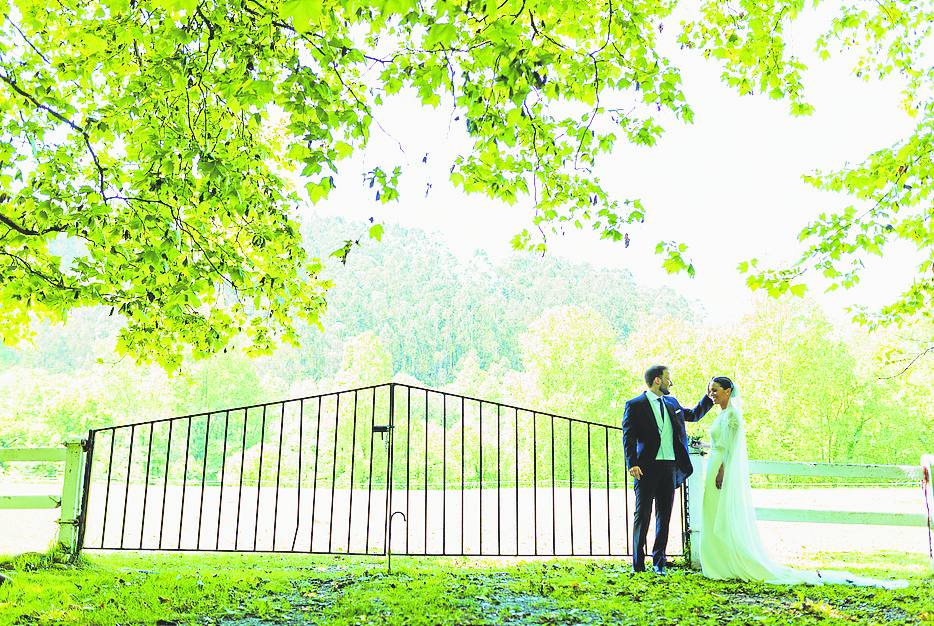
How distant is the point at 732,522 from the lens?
646 centimetres

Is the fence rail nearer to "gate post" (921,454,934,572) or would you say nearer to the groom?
the groom

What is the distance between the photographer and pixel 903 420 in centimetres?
3541

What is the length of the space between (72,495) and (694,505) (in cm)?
657

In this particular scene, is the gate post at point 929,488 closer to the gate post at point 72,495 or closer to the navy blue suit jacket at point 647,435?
the navy blue suit jacket at point 647,435

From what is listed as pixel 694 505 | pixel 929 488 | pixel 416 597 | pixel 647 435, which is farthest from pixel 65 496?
pixel 929 488

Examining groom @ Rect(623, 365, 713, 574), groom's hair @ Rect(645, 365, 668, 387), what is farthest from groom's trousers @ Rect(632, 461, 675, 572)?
groom's hair @ Rect(645, 365, 668, 387)

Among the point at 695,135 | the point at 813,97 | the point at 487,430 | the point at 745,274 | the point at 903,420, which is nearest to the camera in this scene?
the point at 745,274

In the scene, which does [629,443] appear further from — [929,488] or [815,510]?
[929,488]

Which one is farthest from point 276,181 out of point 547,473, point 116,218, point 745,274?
point 547,473

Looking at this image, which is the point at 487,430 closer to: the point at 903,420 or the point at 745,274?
the point at 903,420

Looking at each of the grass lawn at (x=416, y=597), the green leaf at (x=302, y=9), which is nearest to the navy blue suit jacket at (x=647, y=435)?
the grass lawn at (x=416, y=597)

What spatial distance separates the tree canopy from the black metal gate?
1803 millimetres

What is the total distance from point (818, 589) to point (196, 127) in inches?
329

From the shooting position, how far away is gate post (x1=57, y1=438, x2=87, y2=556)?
271 inches
